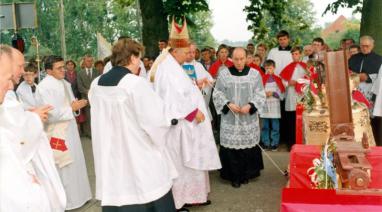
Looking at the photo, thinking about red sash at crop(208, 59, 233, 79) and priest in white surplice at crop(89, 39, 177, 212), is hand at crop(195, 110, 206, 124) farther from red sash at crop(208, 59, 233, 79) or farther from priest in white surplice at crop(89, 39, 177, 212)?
red sash at crop(208, 59, 233, 79)

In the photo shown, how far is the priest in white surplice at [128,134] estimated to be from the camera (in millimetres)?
3842

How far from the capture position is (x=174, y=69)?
5137 millimetres

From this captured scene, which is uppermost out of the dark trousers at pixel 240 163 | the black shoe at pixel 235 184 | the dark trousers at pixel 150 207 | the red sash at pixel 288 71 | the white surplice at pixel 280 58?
the white surplice at pixel 280 58

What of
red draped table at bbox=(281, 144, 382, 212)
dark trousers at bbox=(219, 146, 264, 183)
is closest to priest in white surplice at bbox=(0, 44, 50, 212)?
red draped table at bbox=(281, 144, 382, 212)

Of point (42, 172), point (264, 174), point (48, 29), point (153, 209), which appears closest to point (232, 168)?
point (264, 174)

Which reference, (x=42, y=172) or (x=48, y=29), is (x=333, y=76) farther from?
(x=48, y=29)

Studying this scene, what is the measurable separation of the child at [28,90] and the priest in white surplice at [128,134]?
1.97 meters

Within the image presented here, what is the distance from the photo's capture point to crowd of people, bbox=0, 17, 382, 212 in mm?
3262

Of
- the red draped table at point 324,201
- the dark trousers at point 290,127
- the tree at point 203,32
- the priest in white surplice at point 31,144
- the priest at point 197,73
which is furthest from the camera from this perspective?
the tree at point 203,32

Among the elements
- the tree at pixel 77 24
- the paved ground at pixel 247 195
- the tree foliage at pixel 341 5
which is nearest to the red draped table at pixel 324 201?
the paved ground at pixel 247 195

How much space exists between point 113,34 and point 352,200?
4717cm

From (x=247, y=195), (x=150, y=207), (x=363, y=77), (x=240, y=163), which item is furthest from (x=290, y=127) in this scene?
(x=150, y=207)

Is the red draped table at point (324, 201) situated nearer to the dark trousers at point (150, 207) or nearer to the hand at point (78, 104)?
the dark trousers at point (150, 207)

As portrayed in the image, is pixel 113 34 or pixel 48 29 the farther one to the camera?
pixel 113 34
